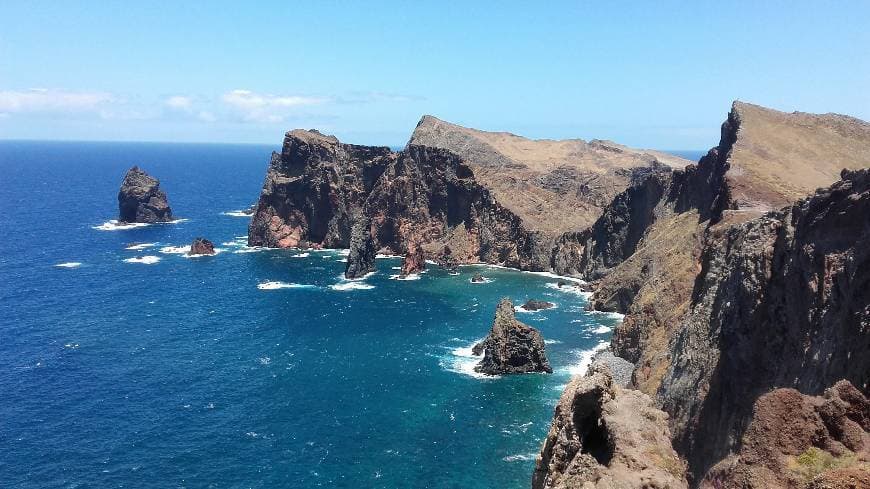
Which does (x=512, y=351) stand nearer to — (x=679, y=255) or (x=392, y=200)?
(x=679, y=255)

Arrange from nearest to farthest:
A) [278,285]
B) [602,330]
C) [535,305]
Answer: [602,330], [535,305], [278,285]

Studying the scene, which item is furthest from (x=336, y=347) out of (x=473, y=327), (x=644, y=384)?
(x=644, y=384)

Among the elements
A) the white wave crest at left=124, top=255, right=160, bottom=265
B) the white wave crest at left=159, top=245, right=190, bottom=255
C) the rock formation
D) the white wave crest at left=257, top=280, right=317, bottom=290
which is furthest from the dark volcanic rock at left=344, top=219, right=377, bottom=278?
the white wave crest at left=159, top=245, right=190, bottom=255

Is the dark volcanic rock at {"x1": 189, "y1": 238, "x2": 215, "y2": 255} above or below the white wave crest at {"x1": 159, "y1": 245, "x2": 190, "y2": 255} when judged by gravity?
above

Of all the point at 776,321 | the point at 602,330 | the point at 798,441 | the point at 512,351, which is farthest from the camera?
the point at 602,330

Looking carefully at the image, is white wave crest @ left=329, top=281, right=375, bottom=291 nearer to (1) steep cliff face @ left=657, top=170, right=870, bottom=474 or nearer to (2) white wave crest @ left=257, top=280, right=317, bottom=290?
(2) white wave crest @ left=257, top=280, right=317, bottom=290

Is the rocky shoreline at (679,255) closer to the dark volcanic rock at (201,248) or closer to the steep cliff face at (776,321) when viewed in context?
the steep cliff face at (776,321)

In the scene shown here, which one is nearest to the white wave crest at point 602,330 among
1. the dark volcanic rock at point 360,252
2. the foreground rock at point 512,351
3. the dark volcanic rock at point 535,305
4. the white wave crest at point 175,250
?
the dark volcanic rock at point 535,305

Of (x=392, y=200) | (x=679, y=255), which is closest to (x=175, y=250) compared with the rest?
(x=392, y=200)
